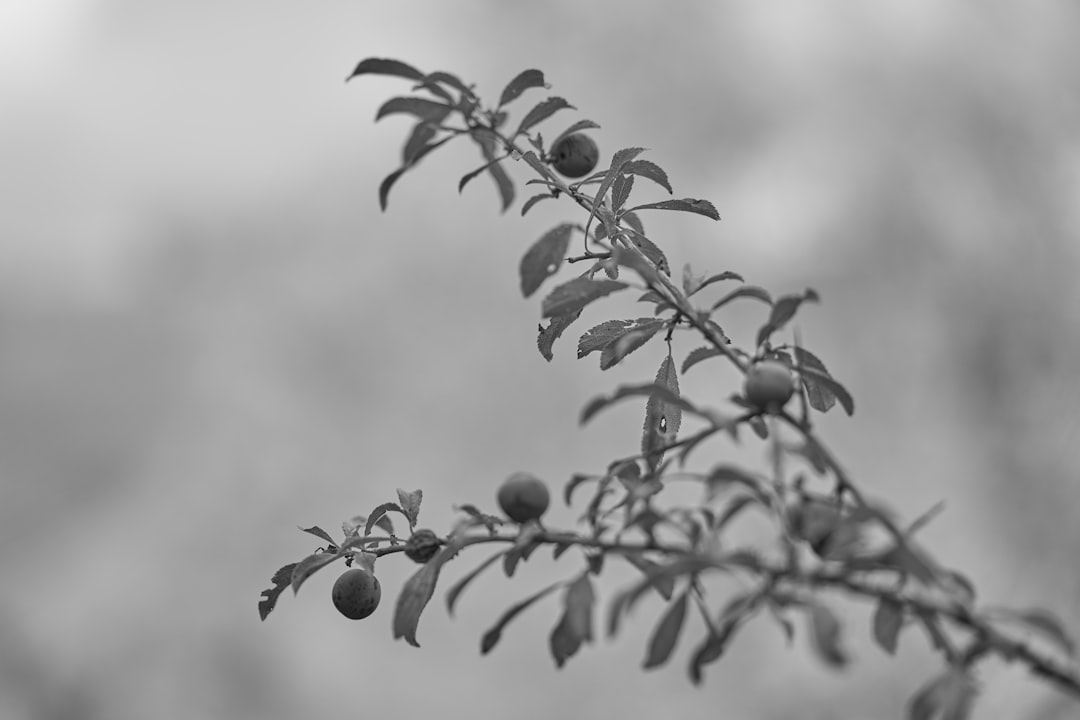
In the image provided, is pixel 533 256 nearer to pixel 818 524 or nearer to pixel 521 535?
pixel 521 535

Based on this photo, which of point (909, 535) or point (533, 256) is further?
point (533, 256)

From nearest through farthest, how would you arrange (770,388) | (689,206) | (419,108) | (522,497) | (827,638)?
(827,638) < (770,388) < (522,497) < (419,108) < (689,206)

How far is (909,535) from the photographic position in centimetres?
122

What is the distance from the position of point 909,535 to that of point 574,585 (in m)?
0.42

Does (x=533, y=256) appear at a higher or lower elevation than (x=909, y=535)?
higher

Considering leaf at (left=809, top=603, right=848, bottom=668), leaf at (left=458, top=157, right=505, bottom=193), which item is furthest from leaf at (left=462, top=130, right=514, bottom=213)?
leaf at (left=809, top=603, right=848, bottom=668)

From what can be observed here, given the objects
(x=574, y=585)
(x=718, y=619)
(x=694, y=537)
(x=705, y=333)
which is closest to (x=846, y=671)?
(x=718, y=619)

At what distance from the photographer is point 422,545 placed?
173 centimetres

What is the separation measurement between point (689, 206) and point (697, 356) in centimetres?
46

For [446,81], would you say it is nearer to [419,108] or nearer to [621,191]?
[419,108]

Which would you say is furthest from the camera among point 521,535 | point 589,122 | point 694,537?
point 589,122

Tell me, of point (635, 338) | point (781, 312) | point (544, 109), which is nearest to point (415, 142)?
point (544, 109)

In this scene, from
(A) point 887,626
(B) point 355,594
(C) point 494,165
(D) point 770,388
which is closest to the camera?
(A) point 887,626

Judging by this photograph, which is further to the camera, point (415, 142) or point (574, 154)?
point (574, 154)
